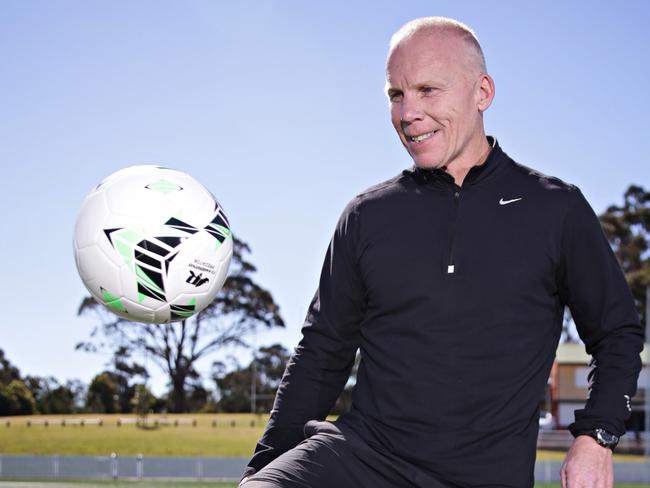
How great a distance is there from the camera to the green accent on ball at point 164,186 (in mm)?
4547

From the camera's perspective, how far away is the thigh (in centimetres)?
298

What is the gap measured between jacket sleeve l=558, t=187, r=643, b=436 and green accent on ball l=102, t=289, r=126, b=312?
2150 millimetres

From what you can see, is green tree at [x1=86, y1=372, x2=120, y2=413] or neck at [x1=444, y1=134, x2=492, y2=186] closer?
neck at [x1=444, y1=134, x2=492, y2=186]

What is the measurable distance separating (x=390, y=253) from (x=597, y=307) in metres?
0.71

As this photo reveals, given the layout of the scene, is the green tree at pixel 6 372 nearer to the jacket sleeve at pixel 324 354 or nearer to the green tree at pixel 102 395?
the green tree at pixel 102 395

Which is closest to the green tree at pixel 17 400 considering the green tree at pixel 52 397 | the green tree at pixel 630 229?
the green tree at pixel 52 397

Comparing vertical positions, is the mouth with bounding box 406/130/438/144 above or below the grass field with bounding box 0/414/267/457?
above

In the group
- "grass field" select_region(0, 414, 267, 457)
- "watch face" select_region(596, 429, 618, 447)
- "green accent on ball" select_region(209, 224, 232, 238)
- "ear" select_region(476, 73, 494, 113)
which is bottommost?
"grass field" select_region(0, 414, 267, 457)

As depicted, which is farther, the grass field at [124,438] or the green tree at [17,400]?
the green tree at [17,400]

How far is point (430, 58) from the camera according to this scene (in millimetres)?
3281

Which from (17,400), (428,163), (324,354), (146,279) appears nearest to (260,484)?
(324,354)

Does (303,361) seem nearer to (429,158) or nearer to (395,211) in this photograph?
(395,211)

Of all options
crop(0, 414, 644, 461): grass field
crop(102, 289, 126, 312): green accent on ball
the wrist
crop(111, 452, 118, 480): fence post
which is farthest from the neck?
crop(0, 414, 644, 461): grass field

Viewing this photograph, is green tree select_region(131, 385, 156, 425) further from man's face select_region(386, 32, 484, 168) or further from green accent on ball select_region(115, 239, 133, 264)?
man's face select_region(386, 32, 484, 168)
